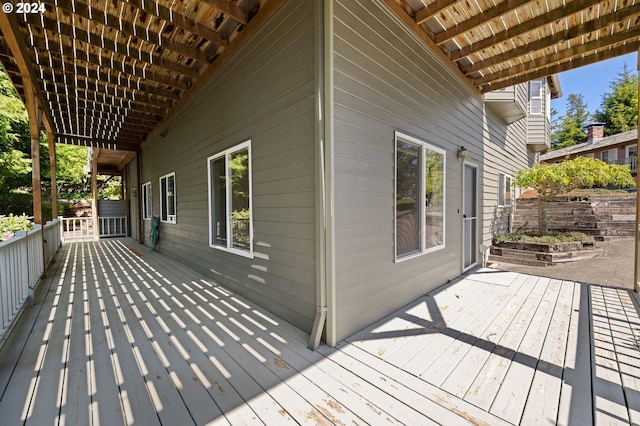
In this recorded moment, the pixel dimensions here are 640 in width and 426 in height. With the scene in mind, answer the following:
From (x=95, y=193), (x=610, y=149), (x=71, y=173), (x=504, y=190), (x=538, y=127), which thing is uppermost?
(x=610, y=149)

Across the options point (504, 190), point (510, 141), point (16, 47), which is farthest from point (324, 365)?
point (510, 141)

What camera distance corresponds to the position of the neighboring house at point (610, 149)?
14617 mm

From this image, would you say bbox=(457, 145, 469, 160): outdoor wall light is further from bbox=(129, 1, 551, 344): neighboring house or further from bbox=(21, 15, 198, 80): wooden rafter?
bbox=(21, 15, 198, 80): wooden rafter

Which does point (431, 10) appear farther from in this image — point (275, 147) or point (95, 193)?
point (95, 193)

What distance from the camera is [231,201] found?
152 inches

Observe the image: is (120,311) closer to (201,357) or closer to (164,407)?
(201,357)

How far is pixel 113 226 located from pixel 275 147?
11.7 meters

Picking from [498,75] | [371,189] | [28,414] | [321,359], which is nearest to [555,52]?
[498,75]

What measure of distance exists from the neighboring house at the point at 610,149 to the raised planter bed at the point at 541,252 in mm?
10562

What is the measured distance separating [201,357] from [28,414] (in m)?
0.94

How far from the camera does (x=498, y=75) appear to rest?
4.57 m

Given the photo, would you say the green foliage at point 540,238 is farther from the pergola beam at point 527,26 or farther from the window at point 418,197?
the pergola beam at point 527,26

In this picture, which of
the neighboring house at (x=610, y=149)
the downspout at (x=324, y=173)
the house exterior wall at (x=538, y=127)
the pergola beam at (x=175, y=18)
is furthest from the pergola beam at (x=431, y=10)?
the neighboring house at (x=610, y=149)

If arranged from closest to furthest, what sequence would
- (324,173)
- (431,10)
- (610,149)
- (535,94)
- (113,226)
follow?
(324,173) < (431,10) < (535,94) < (113,226) < (610,149)
